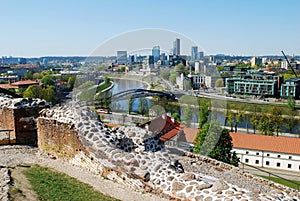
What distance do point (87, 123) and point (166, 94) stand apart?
3682 mm

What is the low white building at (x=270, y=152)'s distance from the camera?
25.2 m

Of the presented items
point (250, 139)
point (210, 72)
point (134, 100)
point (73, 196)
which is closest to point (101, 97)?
point (134, 100)

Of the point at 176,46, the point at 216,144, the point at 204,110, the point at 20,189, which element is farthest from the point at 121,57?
the point at 204,110

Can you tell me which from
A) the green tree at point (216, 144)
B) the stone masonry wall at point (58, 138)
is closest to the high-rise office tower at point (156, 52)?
the stone masonry wall at point (58, 138)

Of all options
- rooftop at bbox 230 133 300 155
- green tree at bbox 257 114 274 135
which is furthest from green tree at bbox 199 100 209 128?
green tree at bbox 257 114 274 135

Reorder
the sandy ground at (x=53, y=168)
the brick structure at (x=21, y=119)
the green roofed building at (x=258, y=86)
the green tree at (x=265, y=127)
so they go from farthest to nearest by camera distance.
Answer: the green roofed building at (x=258, y=86)
the green tree at (x=265, y=127)
the brick structure at (x=21, y=119)
the sandy ground at (x=53, y=168)

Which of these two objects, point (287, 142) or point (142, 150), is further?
point (287, 142)

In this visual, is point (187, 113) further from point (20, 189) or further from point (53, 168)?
point (20, 189)

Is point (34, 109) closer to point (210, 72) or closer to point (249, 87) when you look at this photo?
point (210, 72)

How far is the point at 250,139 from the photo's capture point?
27.3m

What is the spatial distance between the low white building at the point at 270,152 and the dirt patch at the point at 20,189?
22.3 m

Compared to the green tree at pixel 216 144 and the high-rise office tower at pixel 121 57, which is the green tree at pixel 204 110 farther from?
the high-rise office tower at pixel 121 57

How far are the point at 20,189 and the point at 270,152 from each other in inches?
927

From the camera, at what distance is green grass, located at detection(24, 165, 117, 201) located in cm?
552
